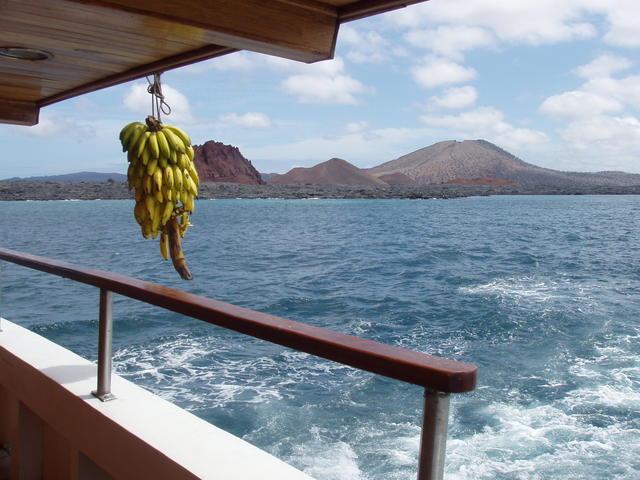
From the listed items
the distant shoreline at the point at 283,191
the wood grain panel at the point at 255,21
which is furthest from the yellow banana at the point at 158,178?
the distant shoreline at the point at 283,191

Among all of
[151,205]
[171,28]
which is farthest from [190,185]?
[171,28]

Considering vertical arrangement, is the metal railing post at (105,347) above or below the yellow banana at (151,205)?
below

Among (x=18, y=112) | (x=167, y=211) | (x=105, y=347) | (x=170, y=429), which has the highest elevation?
(x=18, y=112)

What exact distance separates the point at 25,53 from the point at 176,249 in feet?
2.77

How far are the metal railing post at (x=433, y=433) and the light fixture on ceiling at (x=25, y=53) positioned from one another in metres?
1.75

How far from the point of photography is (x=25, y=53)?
1.92m

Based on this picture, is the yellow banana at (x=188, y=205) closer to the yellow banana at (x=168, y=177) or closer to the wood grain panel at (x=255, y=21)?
the yellow banana at (x=168, y=177)

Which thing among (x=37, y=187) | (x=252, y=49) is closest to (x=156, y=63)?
(x=252, y=49)

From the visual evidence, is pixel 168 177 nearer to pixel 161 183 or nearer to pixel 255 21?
pixel 161 183

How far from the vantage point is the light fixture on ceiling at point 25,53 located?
6.15 feet

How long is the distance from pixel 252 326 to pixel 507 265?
68.5 ft

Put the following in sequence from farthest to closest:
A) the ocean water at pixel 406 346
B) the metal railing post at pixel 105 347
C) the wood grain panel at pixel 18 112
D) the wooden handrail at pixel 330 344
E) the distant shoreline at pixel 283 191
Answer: the distant shoreline at pixel 283 191
the ocean water at pixel 406 346
the wood grain panel at pixel 18 112
the metal railing post at pixel 105 347
the wooden handrail at pixel 330 344

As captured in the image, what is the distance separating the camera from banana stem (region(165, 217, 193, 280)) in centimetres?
176

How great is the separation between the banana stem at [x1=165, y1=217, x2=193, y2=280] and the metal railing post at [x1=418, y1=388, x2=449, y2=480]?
1126 millimetres
